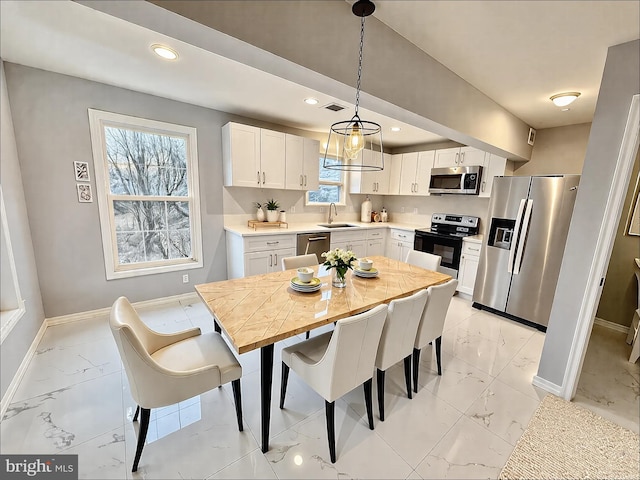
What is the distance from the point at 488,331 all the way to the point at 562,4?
2.84 meters

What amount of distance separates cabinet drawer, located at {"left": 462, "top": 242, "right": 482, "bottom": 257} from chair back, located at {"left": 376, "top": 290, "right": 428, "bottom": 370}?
7.51 ft

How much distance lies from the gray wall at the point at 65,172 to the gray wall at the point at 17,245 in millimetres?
94

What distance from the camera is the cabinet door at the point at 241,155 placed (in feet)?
10.7

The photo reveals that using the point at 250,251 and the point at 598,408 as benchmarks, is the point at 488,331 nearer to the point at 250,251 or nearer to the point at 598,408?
the point at 598,408

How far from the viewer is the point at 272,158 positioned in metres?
3.57

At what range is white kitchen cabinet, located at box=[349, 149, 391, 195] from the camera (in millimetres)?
4676

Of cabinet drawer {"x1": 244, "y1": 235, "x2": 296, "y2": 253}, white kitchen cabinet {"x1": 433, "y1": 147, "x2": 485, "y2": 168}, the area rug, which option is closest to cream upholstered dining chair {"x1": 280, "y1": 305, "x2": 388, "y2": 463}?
the area rug

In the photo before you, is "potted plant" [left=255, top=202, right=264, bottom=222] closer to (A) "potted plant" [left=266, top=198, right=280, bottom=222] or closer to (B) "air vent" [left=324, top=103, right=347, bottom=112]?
(A) "potted plant" [left=266, top=198, right=280, bottom=222]

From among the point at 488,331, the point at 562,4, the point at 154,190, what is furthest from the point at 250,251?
the point at 562,4

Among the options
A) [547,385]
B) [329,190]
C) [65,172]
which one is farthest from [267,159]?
[547,385]

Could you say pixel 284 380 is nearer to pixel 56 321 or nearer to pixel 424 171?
pixel 56 321

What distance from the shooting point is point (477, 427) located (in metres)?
1.73

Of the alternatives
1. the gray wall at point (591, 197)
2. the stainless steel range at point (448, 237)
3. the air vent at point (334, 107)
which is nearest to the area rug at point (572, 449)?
the gray wall at point (591, 197)
